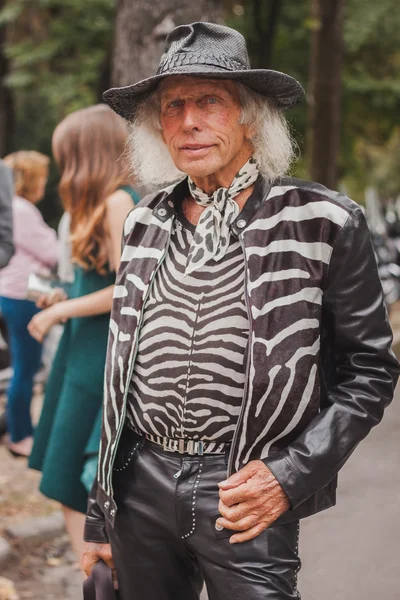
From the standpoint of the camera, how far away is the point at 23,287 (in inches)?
250

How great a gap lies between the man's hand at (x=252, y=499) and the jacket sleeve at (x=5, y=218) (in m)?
2.65

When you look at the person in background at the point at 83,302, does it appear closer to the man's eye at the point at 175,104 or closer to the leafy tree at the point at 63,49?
the man's eye at the point at 175,104

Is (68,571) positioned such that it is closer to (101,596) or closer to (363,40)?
(101,596)

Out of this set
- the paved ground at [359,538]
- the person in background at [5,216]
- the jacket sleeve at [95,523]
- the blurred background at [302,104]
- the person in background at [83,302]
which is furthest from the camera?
the person in background at [5,216]

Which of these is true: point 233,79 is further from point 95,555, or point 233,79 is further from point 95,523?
point 95,555

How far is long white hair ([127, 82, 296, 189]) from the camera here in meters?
2.28

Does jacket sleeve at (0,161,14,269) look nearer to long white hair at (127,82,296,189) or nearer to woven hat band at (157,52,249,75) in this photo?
long white hair at (127,82,296,189)

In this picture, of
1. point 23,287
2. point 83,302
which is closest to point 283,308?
point 83,302

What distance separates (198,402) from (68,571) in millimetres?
2521

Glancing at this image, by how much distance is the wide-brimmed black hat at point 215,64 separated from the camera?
2170mm

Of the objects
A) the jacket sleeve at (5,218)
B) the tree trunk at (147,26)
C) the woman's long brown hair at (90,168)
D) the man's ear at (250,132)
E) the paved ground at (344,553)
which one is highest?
the tree trunk at (147,26)

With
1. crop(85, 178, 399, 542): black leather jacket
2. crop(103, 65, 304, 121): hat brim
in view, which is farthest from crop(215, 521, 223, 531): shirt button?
crop(103, 65, 304, 121): hat brim

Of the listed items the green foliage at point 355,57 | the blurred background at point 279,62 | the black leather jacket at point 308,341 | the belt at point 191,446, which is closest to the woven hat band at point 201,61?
the black leather jacket at point 308,341

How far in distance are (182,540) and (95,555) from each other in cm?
45
